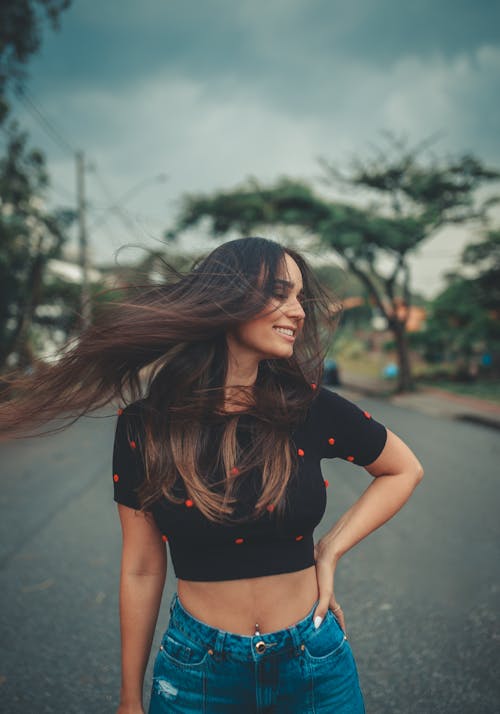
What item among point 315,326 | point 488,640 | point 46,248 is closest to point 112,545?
point 488,640

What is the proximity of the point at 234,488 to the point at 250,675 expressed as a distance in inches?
16.9

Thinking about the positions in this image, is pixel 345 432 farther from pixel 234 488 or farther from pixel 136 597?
pixel 136 597

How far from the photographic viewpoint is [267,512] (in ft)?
4.58

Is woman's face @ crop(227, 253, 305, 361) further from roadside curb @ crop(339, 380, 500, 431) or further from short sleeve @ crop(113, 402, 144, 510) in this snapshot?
roadside curb @ crop(339, 380, 500, 431)

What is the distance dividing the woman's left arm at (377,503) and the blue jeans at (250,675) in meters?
0.17

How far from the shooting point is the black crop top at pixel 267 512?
1.40 metres

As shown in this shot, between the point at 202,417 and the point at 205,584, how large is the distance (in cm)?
42

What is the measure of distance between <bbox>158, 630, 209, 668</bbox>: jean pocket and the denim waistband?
0.01m

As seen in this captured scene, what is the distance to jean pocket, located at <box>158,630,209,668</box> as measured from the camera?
53.9 inches

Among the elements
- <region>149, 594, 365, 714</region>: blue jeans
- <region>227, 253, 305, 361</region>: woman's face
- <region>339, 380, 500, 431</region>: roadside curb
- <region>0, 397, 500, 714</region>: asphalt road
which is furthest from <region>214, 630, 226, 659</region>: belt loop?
<region>339, 380, 500, 431</region>: roadside curb

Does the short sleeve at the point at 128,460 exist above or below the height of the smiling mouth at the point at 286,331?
below

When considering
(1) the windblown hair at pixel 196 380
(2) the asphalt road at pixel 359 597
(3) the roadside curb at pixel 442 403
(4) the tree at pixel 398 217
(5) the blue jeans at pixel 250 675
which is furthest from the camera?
(4) the tree at pixel 398 217

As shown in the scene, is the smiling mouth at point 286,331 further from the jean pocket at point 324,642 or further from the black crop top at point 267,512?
the jean pocket at point 324,642

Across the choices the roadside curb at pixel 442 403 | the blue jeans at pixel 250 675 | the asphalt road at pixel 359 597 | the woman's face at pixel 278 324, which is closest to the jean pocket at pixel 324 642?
the blue jeans at pixel 250 675
